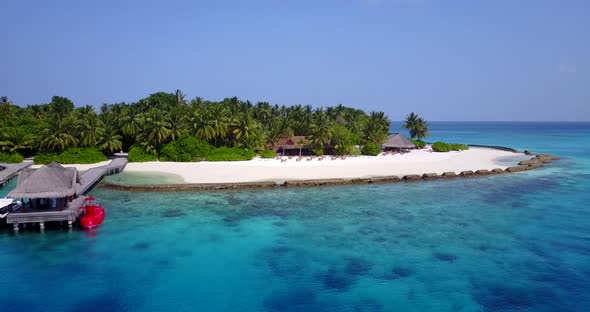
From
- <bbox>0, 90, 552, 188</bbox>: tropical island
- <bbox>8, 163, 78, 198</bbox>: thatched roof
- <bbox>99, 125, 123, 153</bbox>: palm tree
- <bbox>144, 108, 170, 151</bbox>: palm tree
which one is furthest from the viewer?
<bbox>99, 125, 123, 153</bbox>: palm tree

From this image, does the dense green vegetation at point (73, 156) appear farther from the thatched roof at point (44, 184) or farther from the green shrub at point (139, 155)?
the thatched roof at point (44, 184)

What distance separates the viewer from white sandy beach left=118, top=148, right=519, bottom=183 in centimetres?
4584

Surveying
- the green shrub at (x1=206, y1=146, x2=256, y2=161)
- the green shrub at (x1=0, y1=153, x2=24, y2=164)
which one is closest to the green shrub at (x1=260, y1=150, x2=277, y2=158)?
the green shrub at (x1=206, y1=146, x2=256, y2=161)

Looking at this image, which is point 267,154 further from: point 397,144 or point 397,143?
point 397,143

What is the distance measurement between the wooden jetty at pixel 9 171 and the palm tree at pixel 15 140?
3.63 m

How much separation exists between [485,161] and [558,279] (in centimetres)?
4852

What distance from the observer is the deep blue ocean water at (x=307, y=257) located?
1712 cm

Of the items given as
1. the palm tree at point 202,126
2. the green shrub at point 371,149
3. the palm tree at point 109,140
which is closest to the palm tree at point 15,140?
the palm tree at point 109,140

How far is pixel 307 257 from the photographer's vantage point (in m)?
21.7

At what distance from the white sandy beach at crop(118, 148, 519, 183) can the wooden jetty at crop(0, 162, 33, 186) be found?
473 inches

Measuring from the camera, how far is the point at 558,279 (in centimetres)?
1927

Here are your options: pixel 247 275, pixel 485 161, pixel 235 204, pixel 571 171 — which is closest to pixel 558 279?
pixel 247 275

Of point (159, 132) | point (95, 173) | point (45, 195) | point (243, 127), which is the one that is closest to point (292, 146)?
point (243, 127)

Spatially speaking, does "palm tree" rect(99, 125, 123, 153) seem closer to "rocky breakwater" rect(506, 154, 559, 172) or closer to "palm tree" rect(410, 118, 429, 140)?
"rocky breakwater" rect(506, 154, 559, 172)
